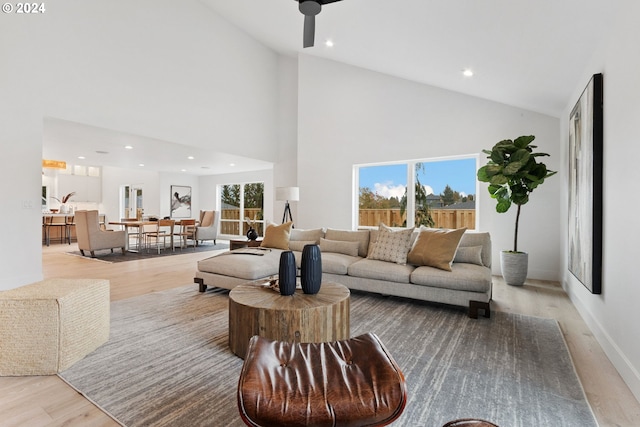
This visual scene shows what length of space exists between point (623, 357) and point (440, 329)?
1.19 meters

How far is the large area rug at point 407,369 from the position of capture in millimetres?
1655

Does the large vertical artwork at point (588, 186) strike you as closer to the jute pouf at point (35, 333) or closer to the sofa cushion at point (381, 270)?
the sofa cushion at point (381, 270)

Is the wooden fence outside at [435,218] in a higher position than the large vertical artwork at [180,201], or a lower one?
lower

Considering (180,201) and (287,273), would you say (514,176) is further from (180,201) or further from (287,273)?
(180,201)

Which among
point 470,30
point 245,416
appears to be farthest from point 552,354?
point 470,30

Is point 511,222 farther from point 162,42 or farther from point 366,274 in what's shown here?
point 162,42

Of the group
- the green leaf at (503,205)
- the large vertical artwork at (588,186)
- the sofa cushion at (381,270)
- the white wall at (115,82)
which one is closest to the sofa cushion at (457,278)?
the sofa cushion at (381,270)

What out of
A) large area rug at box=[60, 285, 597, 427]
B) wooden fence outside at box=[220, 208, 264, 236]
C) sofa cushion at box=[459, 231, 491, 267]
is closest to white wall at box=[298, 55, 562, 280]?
sofa cushion at box=[459, 231, 491, 267]

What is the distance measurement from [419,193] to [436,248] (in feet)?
7.81

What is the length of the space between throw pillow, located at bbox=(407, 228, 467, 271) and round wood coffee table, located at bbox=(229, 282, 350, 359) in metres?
1.52

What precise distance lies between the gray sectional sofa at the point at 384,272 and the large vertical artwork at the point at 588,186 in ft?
2.67

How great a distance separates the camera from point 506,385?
6.28 ft

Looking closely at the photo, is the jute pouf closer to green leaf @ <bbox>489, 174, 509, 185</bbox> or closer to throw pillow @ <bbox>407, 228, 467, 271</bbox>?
throw pillow @ <bbox>407, 228, 467, 271</bbox>

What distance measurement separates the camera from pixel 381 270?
143 inches
